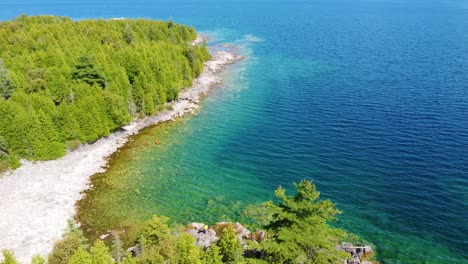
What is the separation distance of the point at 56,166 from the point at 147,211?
24.4 metres

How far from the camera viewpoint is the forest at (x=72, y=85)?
7074cm

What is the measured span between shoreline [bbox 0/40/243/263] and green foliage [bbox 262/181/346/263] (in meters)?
35.2

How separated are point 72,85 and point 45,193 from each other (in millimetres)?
32030

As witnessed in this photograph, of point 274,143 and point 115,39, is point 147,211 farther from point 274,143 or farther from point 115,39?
point 115,39

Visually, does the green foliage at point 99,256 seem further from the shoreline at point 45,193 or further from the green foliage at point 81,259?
the shoreline at point 45,193

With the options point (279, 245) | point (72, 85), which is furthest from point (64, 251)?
point (72, 85)

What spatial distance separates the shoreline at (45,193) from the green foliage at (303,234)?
115 ft

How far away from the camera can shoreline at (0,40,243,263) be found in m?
52.1

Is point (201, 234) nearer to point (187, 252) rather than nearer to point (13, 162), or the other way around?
point (187, 252)

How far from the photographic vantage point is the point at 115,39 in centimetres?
13300

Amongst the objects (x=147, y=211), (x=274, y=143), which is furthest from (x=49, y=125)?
(x=274, y=143)

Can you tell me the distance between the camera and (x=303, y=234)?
34188 mm

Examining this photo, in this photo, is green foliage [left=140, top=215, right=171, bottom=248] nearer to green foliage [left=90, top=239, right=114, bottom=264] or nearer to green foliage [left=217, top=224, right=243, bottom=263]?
green foliage [left=90, top=239, right=114, bottom=264]

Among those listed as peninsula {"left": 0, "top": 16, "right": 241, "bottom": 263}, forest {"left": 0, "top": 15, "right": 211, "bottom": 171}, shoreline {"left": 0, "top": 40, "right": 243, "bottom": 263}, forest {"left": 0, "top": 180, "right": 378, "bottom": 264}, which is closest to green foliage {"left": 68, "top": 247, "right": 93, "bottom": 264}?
forest {"left": 0, "top": 180, "right": 378, "bottom": 264}
